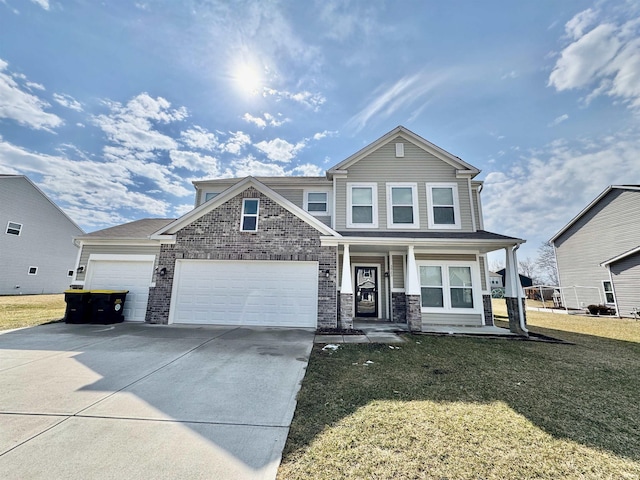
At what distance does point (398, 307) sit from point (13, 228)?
87.4 feet

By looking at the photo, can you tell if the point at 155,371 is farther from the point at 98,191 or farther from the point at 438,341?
the point at 98,191

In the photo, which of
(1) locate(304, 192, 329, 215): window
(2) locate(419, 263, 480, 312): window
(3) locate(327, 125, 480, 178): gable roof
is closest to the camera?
(2) locate(419, 263, 480, 312): window

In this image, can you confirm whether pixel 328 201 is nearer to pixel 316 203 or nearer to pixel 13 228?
pixel 316 203

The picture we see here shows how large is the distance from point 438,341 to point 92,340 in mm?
9124

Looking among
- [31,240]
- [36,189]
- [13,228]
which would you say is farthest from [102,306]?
[36,189]

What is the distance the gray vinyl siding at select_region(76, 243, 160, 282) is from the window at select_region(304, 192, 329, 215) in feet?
20.6

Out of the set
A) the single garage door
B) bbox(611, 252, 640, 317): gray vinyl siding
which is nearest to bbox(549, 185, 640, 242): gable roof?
bbox(611, 252, 640, 317): gray vinyl siding

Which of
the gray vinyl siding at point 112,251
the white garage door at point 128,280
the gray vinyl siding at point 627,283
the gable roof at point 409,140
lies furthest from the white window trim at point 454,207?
the gray vinyl siding at point 627,283

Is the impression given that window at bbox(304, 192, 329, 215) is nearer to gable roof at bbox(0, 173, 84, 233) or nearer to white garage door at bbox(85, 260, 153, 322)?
white garage door at bbox(85, 260, 153, 322)

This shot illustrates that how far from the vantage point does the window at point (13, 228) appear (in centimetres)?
1849

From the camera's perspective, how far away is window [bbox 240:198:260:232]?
935 centimetres

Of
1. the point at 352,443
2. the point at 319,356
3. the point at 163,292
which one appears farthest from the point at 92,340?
the point at 352,443

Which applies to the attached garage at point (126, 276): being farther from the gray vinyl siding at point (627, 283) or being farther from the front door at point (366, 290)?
the gray vinyl siding at point (627, 283)

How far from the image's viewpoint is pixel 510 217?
34750 mm
